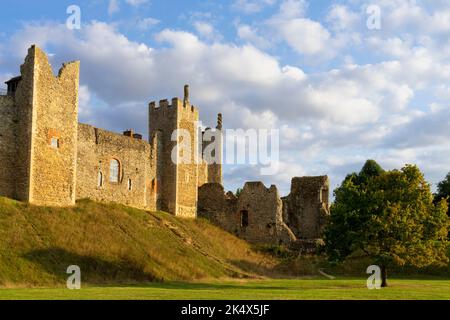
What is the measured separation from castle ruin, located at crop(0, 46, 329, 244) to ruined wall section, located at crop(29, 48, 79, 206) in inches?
2.4

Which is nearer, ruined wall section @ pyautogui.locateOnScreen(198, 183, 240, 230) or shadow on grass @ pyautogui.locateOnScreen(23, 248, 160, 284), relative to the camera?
shadow on grass @ pyautogui.locateOnScreen(23, 248, 160, 284)

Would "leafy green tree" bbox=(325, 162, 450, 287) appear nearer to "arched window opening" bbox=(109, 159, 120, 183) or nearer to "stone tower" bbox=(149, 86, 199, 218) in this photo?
"arched window opening" bbox=(109, 159, 120, 183)

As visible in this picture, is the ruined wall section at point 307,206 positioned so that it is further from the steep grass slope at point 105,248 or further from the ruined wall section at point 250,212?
the steep grass slope at point 105,248

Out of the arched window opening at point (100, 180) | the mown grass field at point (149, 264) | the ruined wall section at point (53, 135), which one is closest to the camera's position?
the mown grass field at point (149, 264)

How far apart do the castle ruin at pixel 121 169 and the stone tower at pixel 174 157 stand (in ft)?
0.28

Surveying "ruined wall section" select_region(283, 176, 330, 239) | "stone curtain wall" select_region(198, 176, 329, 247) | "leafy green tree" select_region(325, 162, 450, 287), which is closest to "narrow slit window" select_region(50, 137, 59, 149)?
"leafy green tree" select_region(325, 162, 450, 287)

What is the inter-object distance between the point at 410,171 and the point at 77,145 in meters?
22.4

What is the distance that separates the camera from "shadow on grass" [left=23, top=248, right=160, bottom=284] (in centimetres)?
3059

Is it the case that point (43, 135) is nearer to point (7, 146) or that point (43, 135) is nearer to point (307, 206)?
point (7, 146)

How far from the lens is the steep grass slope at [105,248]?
30.4m

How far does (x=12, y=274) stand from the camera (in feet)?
93.1

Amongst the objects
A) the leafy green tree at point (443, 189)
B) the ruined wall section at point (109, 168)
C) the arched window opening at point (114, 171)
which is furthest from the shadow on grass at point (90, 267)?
the leafy green tree at point (443, 189)

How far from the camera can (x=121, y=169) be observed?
46.4 m
